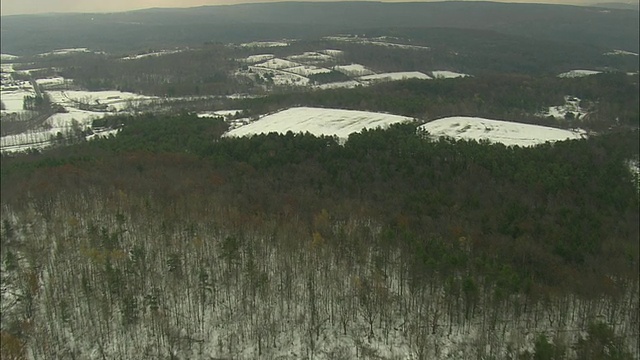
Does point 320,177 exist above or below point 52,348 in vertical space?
above

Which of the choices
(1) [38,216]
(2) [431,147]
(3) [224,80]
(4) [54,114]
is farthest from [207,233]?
(3) [224,80]

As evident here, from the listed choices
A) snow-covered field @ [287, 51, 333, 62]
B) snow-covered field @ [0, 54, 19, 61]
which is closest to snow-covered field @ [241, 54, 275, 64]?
snow-covered field @ [287, 51, 333, 62]

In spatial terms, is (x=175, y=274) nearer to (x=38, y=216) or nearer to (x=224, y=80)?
(x=38, y=216)

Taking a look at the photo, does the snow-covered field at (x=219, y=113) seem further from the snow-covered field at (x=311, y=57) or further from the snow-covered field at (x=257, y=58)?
the snow-covered field at (x=311, y=57)

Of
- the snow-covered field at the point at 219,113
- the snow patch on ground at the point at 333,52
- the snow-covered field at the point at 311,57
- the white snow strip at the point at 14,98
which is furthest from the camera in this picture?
the snow patch on ground at the point at 333,52

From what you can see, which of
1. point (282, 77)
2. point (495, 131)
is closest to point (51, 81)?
point (282, 77)

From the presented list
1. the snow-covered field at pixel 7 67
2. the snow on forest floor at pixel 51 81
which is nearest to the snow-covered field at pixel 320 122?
the snow on forest floor at pixel 51 81
